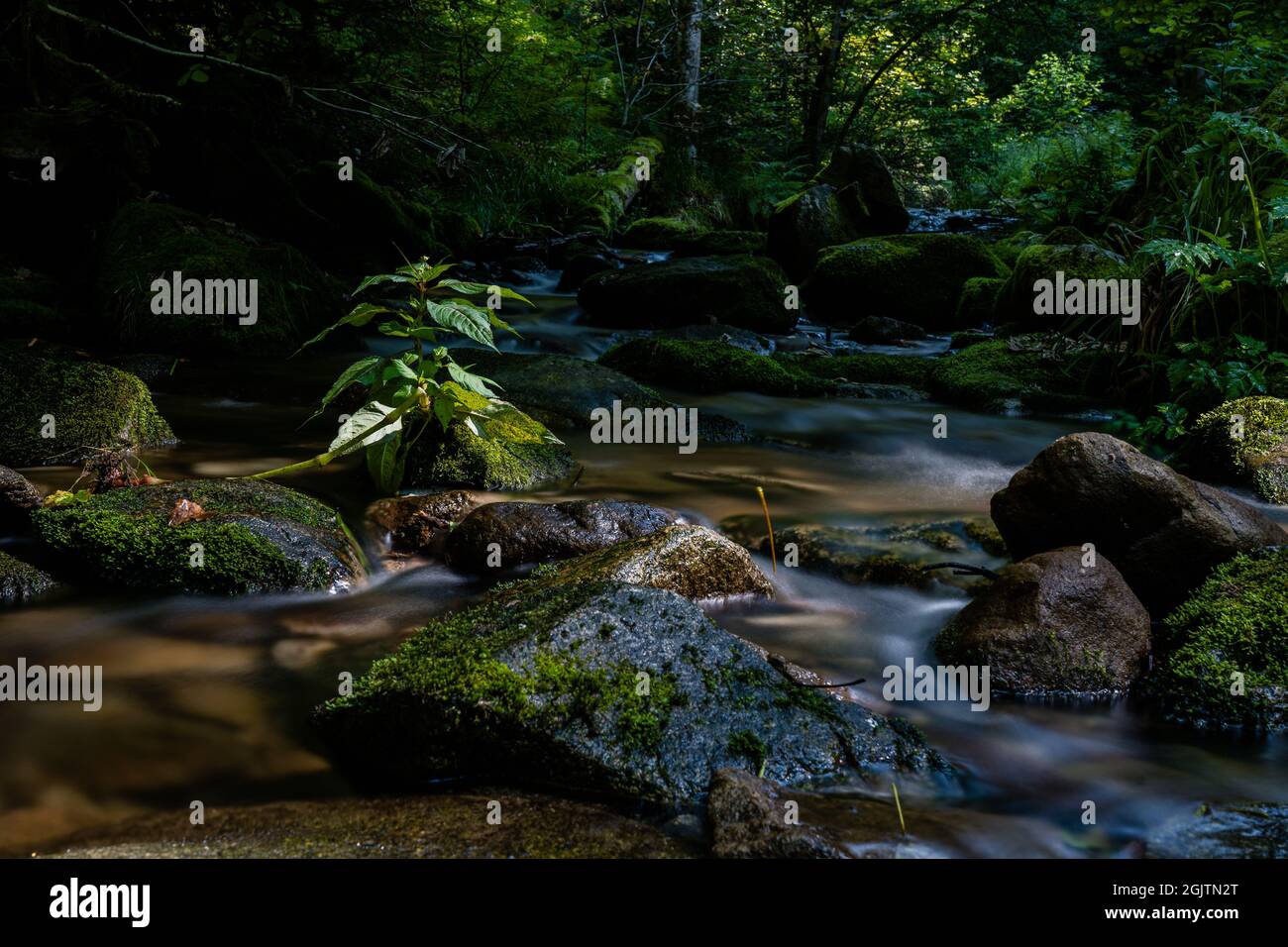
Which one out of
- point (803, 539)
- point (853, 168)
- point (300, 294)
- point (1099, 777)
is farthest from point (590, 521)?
point (853, 168)

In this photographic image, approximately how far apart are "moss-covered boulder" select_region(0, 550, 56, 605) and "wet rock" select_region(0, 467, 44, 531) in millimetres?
459

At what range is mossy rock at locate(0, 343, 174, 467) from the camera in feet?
17.3

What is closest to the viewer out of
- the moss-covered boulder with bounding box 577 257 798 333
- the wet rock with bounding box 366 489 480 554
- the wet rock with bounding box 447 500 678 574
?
the wet rock with bounding box 447 500 678 574

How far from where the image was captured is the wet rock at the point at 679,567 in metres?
3.75

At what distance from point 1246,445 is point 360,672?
16.0 feet

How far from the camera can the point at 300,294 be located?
8.80 m

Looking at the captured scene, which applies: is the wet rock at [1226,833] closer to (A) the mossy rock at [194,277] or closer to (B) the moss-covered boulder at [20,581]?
(B) the moss-covered boulder at [20,581]

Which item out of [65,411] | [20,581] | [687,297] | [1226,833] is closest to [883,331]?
[687,297]

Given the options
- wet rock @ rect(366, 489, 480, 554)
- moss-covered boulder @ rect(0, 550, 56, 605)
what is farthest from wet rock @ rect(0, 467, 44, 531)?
wet rock @ rect(366, 489, 480, 554)

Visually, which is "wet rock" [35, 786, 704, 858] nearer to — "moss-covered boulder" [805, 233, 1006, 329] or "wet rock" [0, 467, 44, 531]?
"wet rock" [0, 467, 44, 531]

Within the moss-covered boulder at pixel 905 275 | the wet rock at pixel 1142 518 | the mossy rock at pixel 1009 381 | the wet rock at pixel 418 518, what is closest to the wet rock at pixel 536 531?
the wet rock at pixel 418 518
